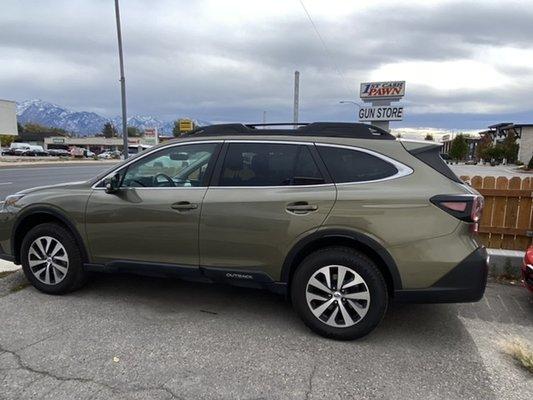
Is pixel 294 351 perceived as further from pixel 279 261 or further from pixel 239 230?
pixel 239 230

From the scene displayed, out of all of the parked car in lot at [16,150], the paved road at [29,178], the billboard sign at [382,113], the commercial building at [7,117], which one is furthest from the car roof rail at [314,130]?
the commercial building at [7,117]

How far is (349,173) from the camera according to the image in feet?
11.6

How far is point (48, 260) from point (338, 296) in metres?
2.95

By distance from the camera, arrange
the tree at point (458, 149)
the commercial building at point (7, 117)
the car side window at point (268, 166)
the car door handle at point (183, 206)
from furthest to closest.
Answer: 1. the tree at point (458, 149)
2. the commercial building at point (7, 117)
3. the car door handle at point (183, 206)
4. the car side window at point (268, 166)

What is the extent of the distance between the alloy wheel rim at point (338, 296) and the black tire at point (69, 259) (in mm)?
2373

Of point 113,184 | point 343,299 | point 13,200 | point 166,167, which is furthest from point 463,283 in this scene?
point 13,200

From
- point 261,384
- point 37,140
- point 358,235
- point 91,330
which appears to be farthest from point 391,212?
point 37,140

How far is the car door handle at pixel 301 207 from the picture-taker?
3478mm

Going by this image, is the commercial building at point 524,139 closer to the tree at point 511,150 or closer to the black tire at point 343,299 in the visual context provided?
the tree at point 511,150

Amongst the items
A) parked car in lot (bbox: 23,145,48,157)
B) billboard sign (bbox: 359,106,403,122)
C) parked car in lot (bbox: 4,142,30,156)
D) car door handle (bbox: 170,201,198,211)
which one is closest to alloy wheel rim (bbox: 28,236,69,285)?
car door handle (bbox: 170,201,198,211)

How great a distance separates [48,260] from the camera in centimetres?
432

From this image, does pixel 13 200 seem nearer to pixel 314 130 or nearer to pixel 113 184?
pixel 113 184

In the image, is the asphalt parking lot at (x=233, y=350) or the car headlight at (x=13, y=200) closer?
the asphalt parking lot at (x=233, y=350)

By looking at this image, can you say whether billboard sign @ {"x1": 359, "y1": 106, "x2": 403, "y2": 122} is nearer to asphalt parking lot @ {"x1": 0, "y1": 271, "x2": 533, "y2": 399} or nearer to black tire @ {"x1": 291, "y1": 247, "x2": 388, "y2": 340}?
asphalt parking lot @ {"x1": 0, "y1": 271, "x2": 533, "y2": 399}
